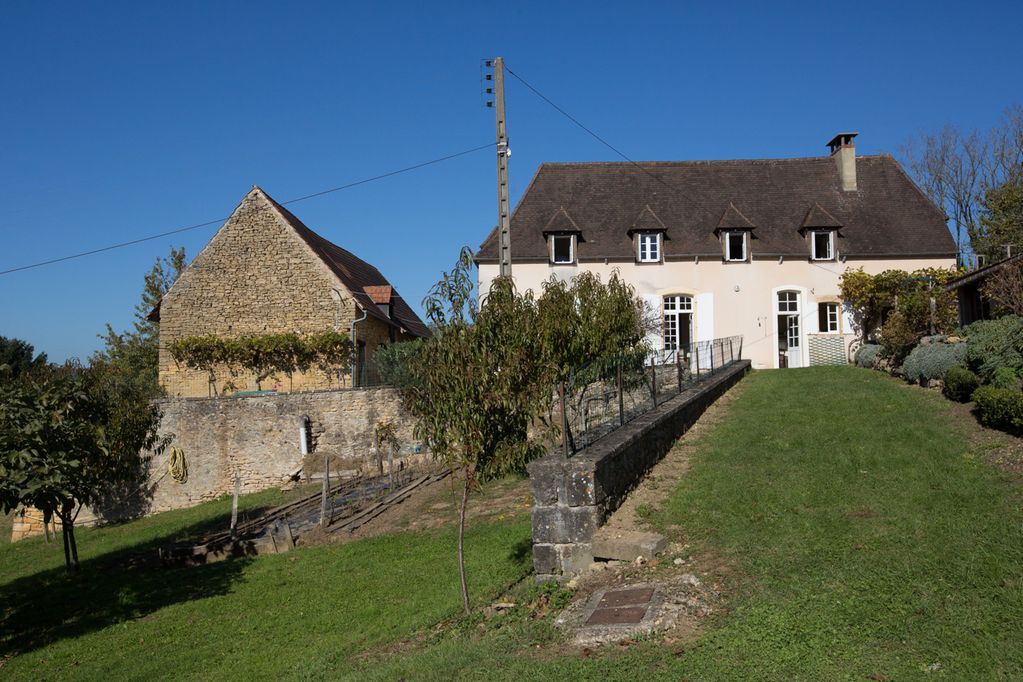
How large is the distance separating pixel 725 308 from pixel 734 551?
22058 millimetres

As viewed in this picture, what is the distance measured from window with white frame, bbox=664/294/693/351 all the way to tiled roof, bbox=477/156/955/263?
1.60 metres

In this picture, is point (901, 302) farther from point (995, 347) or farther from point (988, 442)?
point (988, 442)

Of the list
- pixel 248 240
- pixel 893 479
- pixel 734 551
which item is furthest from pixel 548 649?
pixel 248 240

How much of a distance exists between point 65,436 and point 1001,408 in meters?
14.1

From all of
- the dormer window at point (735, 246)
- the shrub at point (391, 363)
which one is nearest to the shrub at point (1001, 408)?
the shrub at point (391, 363)

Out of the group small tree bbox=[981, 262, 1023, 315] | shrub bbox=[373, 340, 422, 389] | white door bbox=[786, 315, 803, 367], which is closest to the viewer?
small tree bbox=[981, 262, 1023, 315]

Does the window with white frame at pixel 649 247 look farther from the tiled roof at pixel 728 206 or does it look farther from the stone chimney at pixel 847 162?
the stone chimney at pixel 847 162

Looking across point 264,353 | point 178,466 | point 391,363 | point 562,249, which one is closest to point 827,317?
point 562,249

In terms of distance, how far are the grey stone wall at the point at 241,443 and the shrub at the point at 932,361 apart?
13.2 meters

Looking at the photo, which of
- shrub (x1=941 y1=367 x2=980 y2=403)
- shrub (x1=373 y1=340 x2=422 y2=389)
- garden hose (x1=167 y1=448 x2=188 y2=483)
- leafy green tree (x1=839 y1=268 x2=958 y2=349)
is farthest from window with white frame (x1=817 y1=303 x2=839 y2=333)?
garden hose (x1=167 y1=448 x2=188 y2=483)

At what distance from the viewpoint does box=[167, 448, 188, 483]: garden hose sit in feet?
75.4

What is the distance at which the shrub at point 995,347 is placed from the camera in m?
13.6

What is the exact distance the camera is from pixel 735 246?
28734mm

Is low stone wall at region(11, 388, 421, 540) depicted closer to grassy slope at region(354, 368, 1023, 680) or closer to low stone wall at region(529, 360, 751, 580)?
grassy slope at region(354, 368, 1023, 680)
